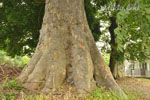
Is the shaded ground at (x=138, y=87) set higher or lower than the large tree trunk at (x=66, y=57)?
lower

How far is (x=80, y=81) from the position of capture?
4738 mm

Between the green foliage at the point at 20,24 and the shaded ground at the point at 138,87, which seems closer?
the shaded ground at the point at 138,87

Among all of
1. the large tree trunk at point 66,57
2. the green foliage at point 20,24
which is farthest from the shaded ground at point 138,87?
the green foliage at point 20,24

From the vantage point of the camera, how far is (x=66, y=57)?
17.6ft

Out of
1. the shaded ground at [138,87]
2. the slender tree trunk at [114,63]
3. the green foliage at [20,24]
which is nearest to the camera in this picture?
the shaded ground at [138,87]

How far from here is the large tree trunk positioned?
15.9ft

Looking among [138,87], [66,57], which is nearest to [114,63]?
[138,87]

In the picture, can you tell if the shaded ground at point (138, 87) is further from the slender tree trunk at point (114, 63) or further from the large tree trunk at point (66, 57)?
the slender tree trunk at point (114, 63)

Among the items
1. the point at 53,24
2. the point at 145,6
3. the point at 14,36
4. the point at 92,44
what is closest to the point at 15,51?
the point at 14,36

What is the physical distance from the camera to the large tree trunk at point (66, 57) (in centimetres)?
484

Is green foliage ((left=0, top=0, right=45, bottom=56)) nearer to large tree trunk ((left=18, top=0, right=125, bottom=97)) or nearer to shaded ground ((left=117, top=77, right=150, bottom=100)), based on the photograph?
large tree trunk ((left=18, top=0, right=125, bottom=97))

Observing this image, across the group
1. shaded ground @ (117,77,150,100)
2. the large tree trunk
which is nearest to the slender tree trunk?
shaded ground @ (117,77,150,100)

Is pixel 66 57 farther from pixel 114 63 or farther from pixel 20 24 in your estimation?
pixel 114 63

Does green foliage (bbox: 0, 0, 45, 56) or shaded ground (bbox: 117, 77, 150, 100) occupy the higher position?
green foliage (bbox: 0, 0, 45, 56)
